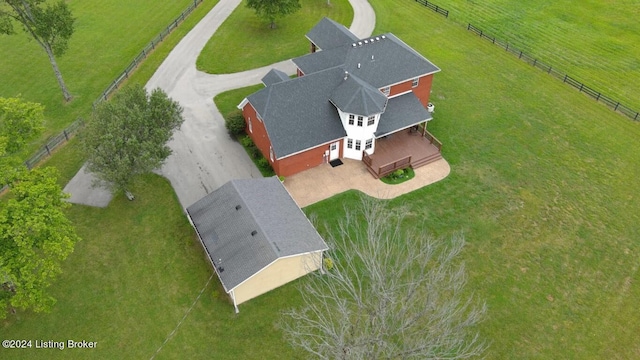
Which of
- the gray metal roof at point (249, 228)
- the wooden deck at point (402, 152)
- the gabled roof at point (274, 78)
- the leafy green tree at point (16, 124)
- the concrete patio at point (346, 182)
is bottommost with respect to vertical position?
the concrete patio at point (346, 182)

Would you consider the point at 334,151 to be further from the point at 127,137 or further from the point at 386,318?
the point at 386,318

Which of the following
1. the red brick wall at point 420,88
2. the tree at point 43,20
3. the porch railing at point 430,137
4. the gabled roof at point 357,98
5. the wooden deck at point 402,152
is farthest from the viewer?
the red brick wall at point 420,88

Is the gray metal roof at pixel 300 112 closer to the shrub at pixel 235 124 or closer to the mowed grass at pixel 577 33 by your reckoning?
the shrub at pixel 235 124

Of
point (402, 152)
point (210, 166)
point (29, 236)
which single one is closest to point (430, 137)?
point (402, 152)

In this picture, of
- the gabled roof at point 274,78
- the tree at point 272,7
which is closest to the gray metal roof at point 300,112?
the gabled roof at point 274,78

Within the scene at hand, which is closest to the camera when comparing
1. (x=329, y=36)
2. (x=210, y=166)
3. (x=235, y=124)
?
(x=210, y=166)
